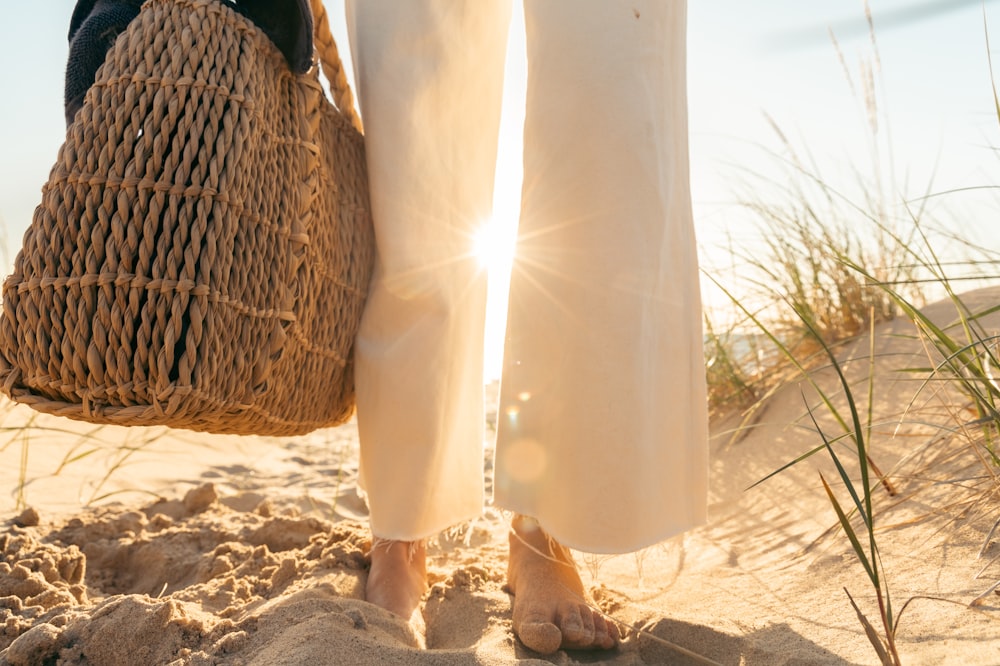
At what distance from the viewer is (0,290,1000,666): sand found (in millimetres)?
1071

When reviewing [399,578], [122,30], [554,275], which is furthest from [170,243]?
[399,578]

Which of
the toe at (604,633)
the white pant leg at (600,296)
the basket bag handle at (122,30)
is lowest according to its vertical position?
the toe at (604,633)

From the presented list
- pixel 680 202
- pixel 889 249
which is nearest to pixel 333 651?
pixel 680 202

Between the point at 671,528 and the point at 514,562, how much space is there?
353 millimetres

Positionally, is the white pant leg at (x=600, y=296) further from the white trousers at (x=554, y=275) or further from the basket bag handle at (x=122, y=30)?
the basket bag handle at (x=122, y=30)

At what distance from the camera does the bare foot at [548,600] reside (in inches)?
46.8

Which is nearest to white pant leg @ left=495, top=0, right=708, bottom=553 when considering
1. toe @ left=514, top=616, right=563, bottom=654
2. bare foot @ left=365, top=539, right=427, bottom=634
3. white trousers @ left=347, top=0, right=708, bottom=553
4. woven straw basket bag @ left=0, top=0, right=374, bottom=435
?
white trousers @ left=347, top=0, right=708, bottom=553

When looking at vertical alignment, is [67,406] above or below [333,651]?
above

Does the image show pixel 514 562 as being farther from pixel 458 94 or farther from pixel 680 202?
pixel 458 94

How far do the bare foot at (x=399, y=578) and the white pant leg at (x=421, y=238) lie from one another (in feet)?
0.25

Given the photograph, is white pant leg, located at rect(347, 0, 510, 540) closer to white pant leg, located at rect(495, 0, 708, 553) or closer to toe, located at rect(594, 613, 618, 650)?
white pant leg, located at rect(495, 0, 708, 553)

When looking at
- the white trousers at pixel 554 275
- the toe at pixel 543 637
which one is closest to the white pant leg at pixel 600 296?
the white trousers at pixel 554 275

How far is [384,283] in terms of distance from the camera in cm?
136

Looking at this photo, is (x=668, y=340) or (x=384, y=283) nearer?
(x=668, y=340)
